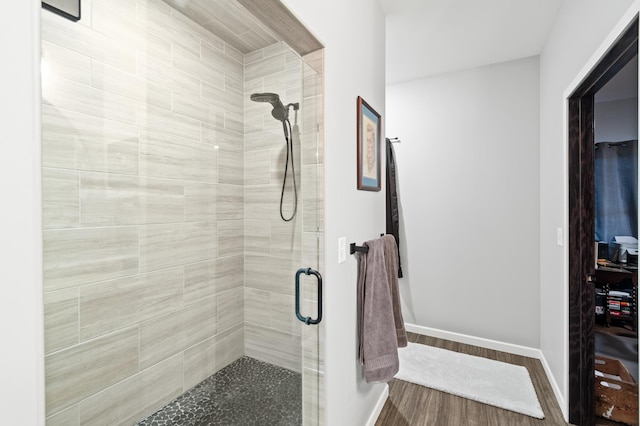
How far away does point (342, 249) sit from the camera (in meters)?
1.47

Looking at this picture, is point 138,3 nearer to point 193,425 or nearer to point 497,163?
point 193,425

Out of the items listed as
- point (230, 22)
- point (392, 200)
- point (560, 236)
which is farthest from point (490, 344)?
point (230, 22)

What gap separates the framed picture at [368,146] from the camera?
A: 5.41ft

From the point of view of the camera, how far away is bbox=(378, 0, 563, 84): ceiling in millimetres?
2080

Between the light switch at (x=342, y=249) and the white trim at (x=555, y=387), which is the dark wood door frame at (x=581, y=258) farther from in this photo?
the light switch at (x=342, y=249)

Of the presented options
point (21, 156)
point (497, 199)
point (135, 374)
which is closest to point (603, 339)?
point (497, 199)

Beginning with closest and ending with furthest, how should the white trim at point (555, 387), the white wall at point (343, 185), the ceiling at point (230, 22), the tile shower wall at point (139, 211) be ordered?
the tile shower wall at point (139, 211)
the ceiling at point (230, 22)
the white wall at point (343, 185)
the white trim at point (555, 387)

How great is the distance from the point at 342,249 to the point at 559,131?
1806 millimetres

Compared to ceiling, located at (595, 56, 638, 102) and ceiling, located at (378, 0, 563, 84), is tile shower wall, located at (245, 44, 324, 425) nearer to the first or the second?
ceiling, located at (378, 0, 563, 84)

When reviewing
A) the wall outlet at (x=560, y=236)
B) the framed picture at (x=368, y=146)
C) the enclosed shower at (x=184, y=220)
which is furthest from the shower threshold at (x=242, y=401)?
the wall outlet at (x=560, y=236)

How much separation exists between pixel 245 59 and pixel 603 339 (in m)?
3.68

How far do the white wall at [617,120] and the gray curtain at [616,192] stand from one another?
0.18 meters

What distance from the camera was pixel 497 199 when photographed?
9.41 feet

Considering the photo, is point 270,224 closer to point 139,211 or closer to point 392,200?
point 139,211
